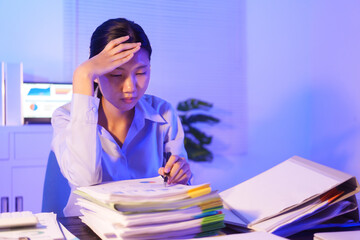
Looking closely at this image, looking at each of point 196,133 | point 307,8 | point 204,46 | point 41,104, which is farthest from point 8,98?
point 307,8

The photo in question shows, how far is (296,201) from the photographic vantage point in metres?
0.87

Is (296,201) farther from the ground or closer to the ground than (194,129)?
farther from the ground

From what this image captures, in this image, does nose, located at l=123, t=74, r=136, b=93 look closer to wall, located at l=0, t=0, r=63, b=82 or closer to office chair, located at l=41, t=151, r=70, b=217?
office chair, located at l=41, t=151, r=70, b=217

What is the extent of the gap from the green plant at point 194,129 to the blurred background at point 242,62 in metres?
0.14

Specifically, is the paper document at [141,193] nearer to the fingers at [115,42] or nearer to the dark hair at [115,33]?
the fingers at [115,42]

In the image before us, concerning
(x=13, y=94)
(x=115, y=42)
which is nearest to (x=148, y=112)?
(x=115, y=42)

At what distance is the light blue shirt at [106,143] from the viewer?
113 cm

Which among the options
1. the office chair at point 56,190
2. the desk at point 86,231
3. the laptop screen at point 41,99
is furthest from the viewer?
the laptop screen at point 41,99

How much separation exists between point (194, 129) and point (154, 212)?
3980 mm

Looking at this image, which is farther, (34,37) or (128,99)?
(34,37)

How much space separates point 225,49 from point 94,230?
4410mm

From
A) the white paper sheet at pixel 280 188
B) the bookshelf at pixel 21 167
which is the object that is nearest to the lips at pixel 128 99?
the white paper sheet at pixel 280 188

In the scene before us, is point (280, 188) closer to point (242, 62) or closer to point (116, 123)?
point (116, 123)

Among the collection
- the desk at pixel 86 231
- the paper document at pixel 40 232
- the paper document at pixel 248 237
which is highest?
the paper document at pixel 248 237
